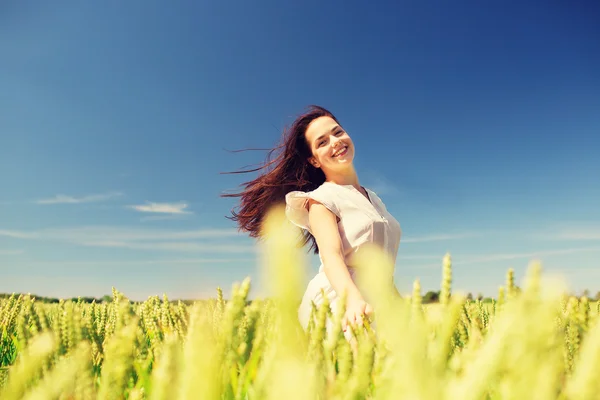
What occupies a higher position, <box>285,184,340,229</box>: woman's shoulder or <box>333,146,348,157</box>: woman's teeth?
<box>333,146,348,157</box>: woman's teeth

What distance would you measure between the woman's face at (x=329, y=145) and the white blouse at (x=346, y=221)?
27 cm

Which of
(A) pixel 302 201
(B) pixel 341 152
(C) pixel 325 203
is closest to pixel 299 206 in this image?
(A) pixel 302 201

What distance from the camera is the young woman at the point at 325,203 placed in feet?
13.9

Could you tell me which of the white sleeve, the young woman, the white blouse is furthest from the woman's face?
the white sleeve

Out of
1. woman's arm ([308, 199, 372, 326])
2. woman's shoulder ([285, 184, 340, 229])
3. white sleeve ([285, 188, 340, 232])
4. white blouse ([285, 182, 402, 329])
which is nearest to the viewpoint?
woman's arm ([308, 199, 372, 326])

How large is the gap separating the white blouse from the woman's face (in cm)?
27

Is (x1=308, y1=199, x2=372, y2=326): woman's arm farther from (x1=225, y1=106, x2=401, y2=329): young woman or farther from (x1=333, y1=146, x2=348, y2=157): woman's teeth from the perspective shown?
(x1=333, y1=146, x2=348, y2=157): woman's teeth

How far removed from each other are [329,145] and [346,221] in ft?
3.36

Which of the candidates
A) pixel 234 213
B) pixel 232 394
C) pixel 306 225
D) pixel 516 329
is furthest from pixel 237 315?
pixel 234 213

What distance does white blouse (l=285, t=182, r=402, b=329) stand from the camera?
15.1 ft

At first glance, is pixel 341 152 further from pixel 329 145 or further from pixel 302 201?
pixel 302 201

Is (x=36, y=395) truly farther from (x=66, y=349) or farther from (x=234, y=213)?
(x=234, y=213)

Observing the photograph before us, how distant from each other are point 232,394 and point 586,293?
928mm

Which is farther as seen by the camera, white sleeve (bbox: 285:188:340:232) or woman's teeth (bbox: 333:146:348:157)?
woman's teeth (bbox: 333:146:348:157)
